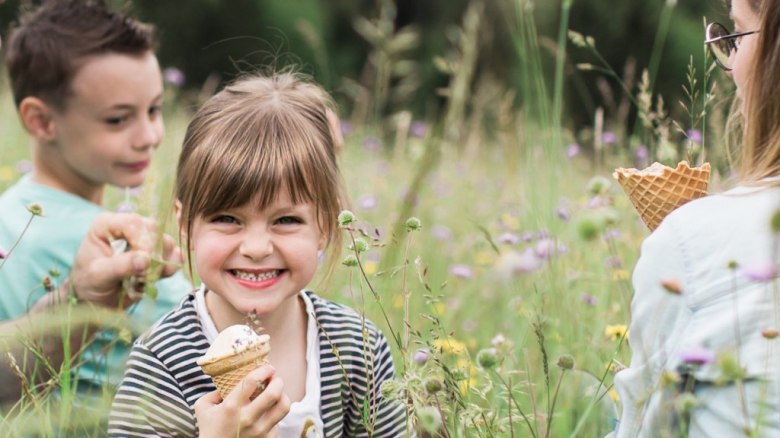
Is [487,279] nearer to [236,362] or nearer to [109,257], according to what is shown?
[109,257]

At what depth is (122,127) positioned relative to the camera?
7.65ft

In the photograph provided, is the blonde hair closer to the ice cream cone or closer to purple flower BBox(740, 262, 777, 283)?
the ice cream cone

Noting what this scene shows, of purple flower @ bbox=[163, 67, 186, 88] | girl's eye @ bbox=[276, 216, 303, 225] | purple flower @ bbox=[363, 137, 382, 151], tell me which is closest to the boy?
girl's eye @ bbox=[276, 216, 303, 225]

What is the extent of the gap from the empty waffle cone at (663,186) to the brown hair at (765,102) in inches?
3.6

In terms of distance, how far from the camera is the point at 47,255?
2.06 m

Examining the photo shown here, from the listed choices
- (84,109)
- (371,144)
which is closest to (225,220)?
(84,109)

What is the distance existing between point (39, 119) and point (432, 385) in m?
1.49

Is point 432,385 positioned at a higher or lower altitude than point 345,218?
lower

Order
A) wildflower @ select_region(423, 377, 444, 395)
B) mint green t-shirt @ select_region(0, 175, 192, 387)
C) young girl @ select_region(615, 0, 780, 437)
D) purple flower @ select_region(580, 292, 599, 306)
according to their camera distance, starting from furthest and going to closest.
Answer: purple flower @ select_region(580, 292, 599, 306), mint green t-shirt @ select_region(0, 175, 192, 387), wildflower @ select_region(423, 377, 444, 395), young girl @ select_region(615, 0, 780, 437)

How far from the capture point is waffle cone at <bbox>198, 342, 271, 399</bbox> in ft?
4.29

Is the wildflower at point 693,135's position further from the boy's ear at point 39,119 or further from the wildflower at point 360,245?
the boy's ear at point 39,119

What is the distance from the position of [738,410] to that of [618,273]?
0.86m

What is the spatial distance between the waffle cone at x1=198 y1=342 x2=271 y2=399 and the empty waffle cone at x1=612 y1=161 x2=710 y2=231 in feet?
1.74

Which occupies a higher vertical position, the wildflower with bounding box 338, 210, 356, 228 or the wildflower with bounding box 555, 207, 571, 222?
the wildflower with bounding box 555, 207, 571, 222
